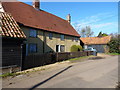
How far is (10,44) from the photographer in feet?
28.2

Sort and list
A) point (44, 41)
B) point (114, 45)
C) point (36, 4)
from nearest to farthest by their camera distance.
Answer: point (44, 41)
point (36, 4)
point (114, 45)

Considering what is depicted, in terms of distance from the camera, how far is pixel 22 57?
982cm

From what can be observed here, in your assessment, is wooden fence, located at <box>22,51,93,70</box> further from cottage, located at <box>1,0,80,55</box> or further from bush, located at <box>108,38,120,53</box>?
bush, located at <box>108,38,120,53</box>

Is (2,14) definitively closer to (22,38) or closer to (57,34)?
(22,38)

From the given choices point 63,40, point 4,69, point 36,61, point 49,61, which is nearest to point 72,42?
point 63,40

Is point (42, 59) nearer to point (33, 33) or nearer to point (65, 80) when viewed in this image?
point (33, 33)

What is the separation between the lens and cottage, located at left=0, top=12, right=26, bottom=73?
321 inches

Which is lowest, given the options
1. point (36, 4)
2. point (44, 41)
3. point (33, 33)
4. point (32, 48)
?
point (32, 48)

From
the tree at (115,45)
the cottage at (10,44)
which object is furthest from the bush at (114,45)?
the cottage at (10,44)

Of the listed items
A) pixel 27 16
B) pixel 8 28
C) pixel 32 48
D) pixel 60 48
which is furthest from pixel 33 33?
pixel 60 48

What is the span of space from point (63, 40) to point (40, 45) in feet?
22.9

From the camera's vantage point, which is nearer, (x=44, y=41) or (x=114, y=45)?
(x=44, y=41)

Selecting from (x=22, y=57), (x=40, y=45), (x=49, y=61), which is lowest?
(x=49, y=61)

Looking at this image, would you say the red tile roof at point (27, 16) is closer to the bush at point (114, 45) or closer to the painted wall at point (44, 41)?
the painted wall at point (44, 41)
